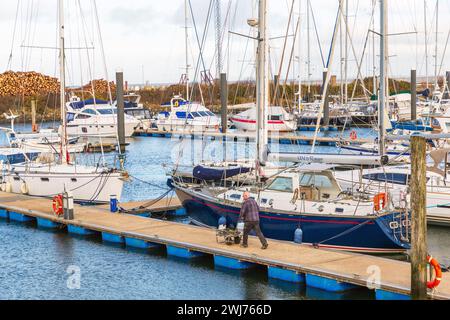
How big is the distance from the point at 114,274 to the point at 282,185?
553cm

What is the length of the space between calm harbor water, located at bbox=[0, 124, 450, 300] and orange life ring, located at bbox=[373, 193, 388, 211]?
243 centimetres

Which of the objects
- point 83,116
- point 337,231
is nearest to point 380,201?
point 337,231

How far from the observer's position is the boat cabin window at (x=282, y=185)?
24.3m

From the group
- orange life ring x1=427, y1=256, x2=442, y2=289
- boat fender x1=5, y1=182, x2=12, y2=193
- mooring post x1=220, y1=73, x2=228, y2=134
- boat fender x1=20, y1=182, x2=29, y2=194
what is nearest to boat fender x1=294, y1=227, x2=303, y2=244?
orange life ring x1=427, y1=256, x2=442, y2=289

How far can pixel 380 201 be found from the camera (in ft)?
76.4

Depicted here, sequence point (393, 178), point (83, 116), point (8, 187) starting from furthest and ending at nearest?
point (83, 116), point (8, 187), point (393, 178)

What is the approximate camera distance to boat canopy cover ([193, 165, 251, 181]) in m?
29.0

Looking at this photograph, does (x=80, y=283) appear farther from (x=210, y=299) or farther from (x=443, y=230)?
(x=443, y=230)

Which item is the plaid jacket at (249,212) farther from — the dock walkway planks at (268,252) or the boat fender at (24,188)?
the boat fender at (24,188)

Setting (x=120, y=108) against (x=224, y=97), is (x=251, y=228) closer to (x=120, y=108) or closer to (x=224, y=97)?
(x=120, y=108)

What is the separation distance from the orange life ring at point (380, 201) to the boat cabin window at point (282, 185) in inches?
98.6

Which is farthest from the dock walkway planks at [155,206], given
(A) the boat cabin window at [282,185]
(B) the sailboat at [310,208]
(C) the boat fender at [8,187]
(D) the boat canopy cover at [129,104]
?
(D) the boat canopy cover at [129,104]

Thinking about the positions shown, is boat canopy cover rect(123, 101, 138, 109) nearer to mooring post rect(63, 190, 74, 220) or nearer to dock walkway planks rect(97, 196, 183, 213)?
dock walkway planks rect(97, 196, 183, 213)
